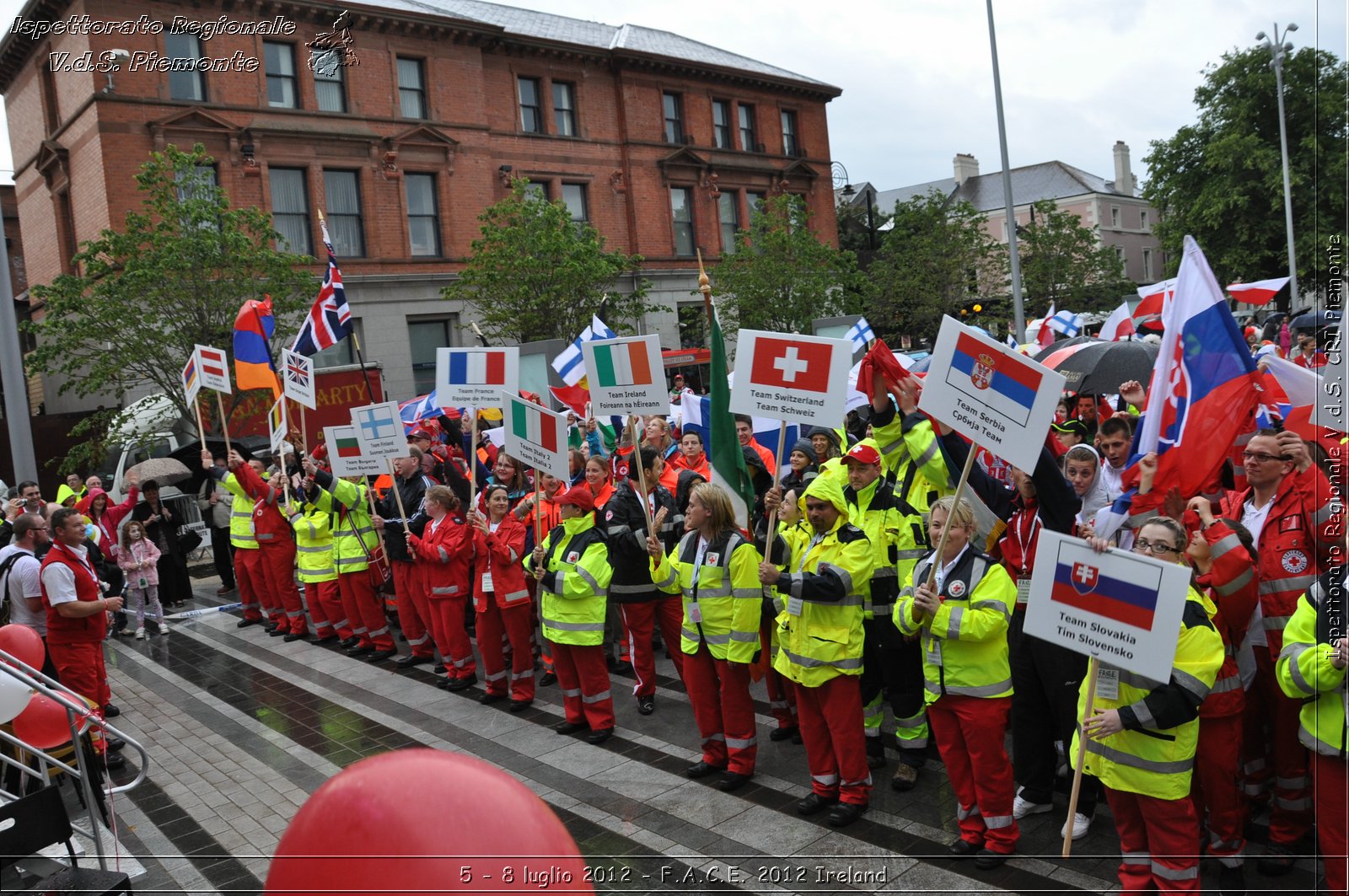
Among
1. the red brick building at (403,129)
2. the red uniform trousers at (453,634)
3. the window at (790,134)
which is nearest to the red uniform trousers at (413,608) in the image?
the red uniform trousers at (453,634)

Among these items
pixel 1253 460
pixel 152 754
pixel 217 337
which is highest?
pixel 217 337

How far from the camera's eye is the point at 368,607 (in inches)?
429

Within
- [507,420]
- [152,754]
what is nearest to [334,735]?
[152,754]

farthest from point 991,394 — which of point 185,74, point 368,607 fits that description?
point 185,74

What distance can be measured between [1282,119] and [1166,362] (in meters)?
8.83

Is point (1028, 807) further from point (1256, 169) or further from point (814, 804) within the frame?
point (1256, 169)

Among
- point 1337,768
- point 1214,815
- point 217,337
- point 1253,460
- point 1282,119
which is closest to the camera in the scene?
point 1337,768

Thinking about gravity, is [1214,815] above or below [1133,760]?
below

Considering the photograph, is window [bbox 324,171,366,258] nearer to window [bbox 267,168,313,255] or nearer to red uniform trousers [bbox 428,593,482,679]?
window [bbox 267,168,313,255]

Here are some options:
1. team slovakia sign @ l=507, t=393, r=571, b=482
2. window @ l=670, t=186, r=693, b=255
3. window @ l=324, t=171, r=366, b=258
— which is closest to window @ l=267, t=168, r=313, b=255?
window @ l=324, t=171, r=366, b=258

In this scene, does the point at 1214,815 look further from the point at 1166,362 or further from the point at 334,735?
the point at 334,735

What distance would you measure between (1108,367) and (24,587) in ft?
35.0

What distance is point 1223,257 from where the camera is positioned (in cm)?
2816

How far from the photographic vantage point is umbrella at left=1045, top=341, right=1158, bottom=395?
35.4ft
